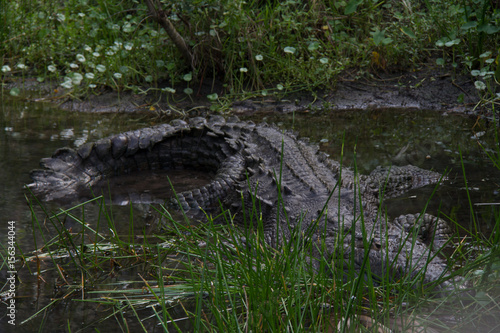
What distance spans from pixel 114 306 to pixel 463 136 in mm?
3947

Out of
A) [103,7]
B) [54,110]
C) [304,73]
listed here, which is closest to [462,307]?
[304,73]

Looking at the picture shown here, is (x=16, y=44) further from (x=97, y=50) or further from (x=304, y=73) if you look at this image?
(x=304, y=73)

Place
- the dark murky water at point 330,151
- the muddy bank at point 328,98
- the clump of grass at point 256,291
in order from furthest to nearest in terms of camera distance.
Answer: the muddy bank at point 328,98 → the dark murky water at point 330,151 → the clump of grass at point 256,291

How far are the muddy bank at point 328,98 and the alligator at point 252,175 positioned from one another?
139cm

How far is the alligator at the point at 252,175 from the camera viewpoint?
10.2ft

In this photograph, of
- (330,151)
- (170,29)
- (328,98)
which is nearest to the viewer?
(330,151)

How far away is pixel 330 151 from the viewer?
4.81 m

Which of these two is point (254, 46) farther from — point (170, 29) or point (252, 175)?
point (252, 175)

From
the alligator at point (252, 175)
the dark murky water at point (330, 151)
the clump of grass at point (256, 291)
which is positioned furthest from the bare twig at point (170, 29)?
the clump of grass at point (256, 291)

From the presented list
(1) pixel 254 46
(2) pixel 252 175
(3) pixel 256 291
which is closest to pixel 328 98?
(1) pixel 254 46

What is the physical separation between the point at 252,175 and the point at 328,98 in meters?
2.91

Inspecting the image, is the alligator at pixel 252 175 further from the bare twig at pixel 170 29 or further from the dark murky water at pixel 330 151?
the bare twig at pixel 170 29

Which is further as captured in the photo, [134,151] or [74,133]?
[74,133]

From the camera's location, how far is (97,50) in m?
6.65
